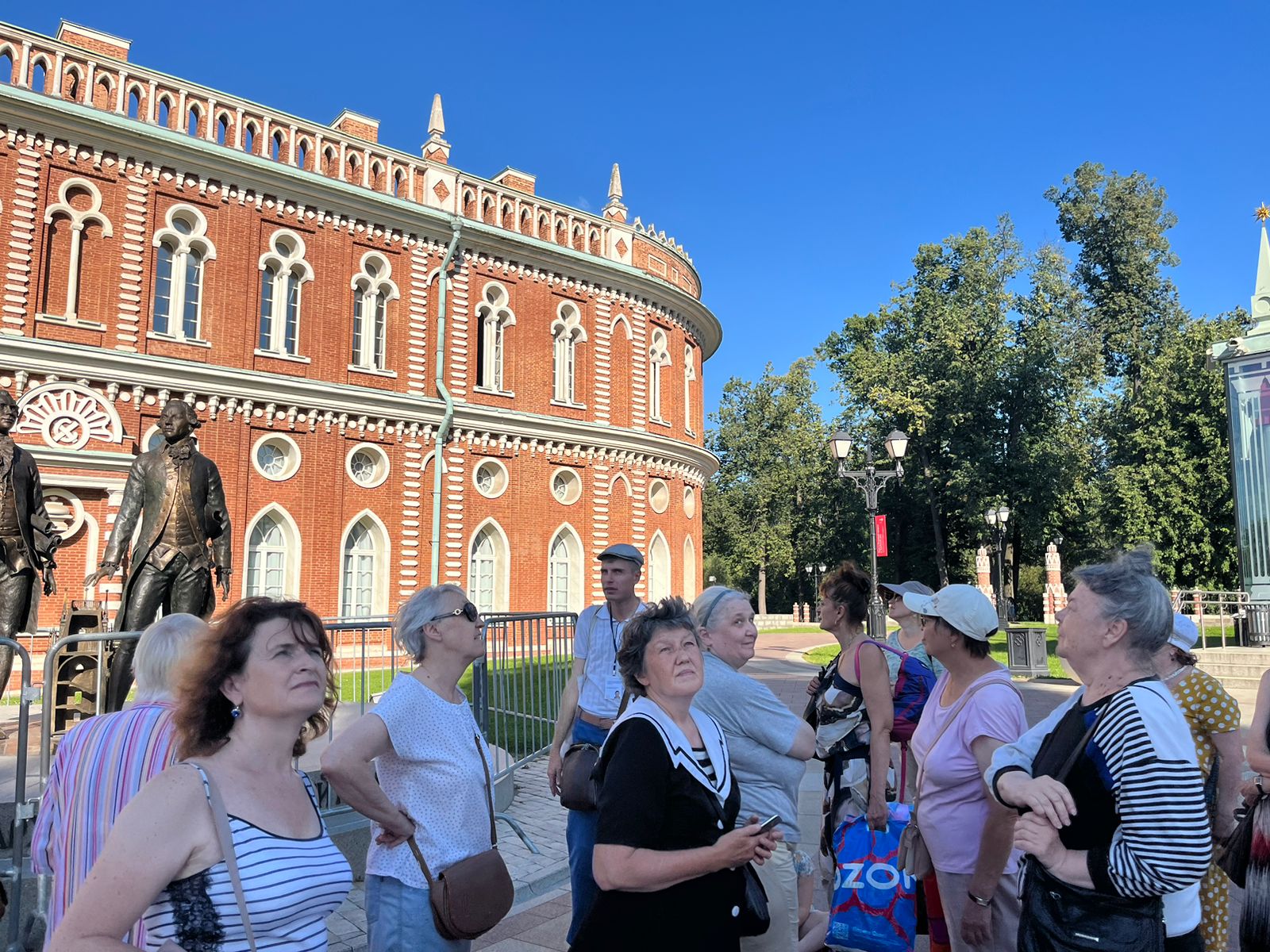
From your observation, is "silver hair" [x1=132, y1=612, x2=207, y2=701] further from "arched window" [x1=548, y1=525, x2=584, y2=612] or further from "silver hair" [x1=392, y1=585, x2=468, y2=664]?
"arched window" [x1=548, y1=525, x2=584, y2=612]

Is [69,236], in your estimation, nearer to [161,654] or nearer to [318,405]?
[318,405]

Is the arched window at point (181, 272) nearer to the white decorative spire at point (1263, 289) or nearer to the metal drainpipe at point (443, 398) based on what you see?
the metal drainpipe at point (443, 398)

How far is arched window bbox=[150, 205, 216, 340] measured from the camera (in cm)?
1922

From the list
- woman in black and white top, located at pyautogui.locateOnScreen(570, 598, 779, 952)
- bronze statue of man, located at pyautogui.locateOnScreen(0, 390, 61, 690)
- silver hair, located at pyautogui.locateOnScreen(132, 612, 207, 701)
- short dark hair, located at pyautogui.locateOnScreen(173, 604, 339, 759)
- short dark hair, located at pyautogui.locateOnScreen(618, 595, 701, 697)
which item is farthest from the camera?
bronze statue of man, located at pyautogui.locateOnScreen(0, 390, 61, 690)

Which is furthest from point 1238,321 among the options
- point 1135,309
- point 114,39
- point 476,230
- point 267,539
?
point 114,39

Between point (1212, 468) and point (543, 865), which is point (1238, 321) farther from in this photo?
point (543, 865)

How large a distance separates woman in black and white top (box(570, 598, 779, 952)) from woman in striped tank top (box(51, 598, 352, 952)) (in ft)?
2.27

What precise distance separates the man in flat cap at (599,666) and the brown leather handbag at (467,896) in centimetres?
161

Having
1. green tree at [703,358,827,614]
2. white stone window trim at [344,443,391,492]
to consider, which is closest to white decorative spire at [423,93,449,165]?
white stone window trim at [344,443,391,492]

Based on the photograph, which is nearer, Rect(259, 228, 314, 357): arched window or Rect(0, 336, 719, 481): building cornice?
Rect(0, 336, 719, 481): building cornice

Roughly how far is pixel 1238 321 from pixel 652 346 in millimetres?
25309

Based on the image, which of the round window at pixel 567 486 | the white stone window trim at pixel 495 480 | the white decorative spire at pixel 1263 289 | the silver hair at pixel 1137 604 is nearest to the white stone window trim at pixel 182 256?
the white stone window trim at pixel 495 480

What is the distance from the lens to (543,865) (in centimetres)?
630

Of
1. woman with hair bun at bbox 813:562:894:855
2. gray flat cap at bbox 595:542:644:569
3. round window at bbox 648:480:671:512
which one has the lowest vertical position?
woman with hair bun at bbox 813:562:894:855
